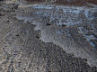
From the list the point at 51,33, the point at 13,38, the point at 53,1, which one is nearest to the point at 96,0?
the point at 53,1

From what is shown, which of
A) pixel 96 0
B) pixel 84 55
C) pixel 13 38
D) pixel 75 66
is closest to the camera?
pixel 75 66

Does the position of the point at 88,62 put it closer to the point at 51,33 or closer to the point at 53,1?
the point at 51,33

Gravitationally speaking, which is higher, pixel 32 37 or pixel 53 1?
pixel 53 1

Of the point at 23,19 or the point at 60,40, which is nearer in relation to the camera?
the point at 60,40

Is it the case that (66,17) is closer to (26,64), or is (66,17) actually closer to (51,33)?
(51,33)

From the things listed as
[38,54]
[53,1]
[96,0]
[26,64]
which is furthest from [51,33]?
[96,0]

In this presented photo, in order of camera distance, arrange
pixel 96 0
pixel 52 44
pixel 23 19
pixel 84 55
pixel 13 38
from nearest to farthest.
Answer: pixel 84 55 → pixel 52 44 → pixel 13 38 → pixel 23 19 → pixel 96 0

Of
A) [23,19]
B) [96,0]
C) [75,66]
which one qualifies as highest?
[96,0]
